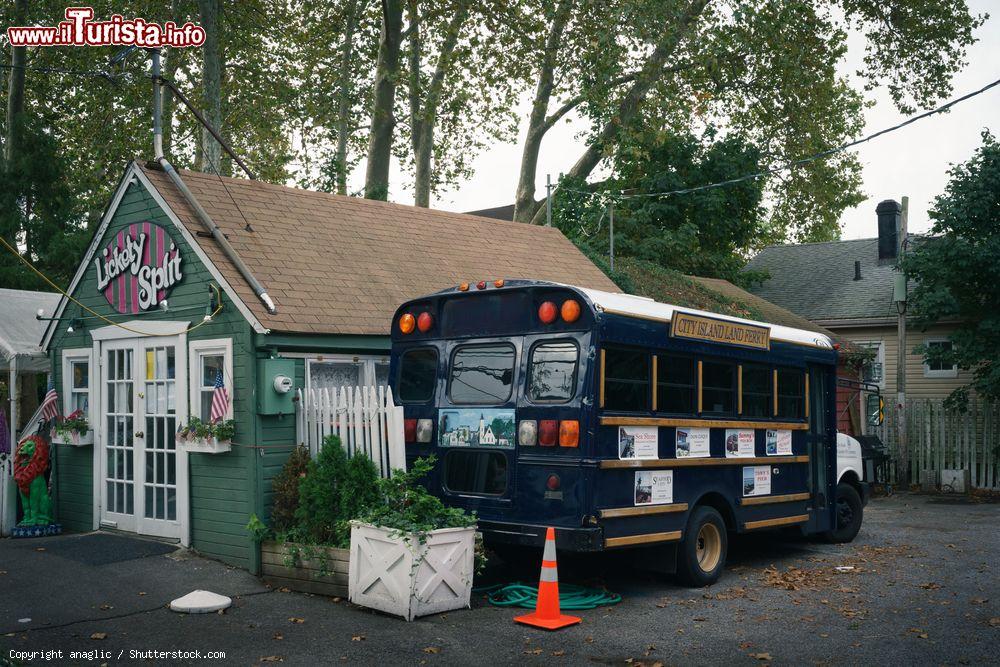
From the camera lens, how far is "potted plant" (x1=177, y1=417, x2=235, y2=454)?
32.4 ft

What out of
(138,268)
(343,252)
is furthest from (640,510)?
(138,268)

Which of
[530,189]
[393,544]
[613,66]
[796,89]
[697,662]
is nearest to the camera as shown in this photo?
[697,662]

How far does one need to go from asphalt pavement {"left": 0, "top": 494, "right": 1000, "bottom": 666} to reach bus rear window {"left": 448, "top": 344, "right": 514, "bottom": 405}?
1.83m

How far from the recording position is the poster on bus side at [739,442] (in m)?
10.0

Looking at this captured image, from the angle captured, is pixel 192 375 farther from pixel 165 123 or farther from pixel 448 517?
pixel 165 123

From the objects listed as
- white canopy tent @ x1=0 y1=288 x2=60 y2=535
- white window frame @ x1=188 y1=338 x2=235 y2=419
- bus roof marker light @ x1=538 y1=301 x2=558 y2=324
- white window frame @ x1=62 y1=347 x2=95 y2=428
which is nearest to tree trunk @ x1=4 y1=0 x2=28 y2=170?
white canopy tent @ x1=0 y1=288 x2=60 y2=535

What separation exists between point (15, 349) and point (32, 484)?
2.50 m

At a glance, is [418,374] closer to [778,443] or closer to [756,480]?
[756,480]

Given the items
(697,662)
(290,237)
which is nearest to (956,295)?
(290,237)

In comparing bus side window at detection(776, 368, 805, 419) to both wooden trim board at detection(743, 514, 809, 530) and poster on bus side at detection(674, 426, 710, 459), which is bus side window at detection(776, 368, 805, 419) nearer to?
wooden trim board at detection(743, 514, 809, 530)

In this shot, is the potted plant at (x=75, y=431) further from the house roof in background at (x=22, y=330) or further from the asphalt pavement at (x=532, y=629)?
the house roof in background at (x=22, y=330)

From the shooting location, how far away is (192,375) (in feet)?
34.7

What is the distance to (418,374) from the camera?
31.8 ft

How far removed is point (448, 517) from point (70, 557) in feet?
15.0
